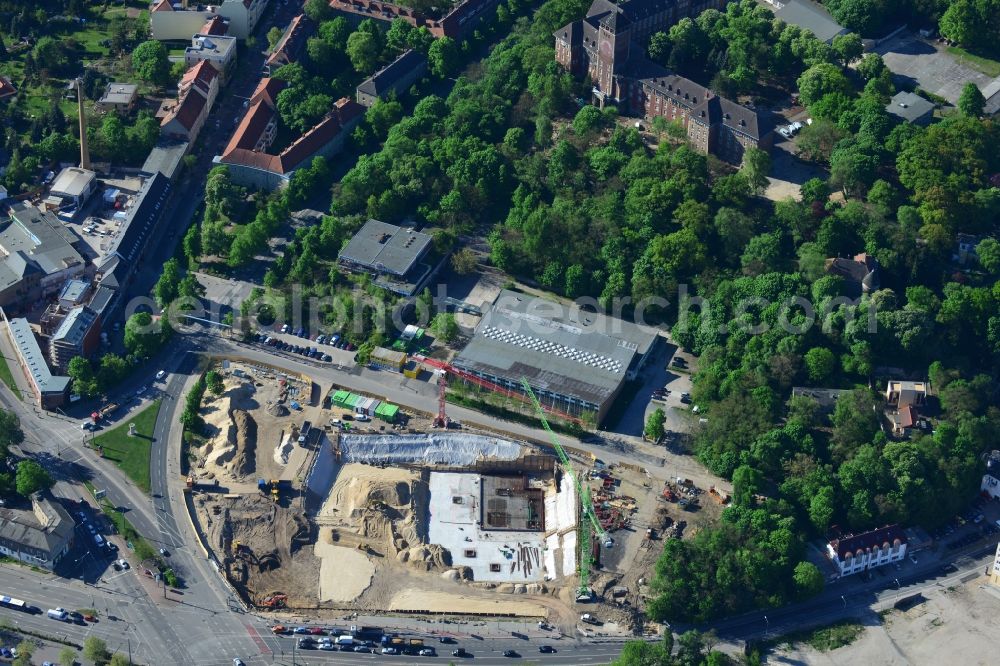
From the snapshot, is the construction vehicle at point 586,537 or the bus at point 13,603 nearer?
the bus at point 13,603

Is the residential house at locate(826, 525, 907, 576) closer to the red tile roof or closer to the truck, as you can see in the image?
the red tile roof

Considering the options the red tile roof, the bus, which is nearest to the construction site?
the red tile roof

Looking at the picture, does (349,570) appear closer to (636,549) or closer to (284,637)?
(284,637)

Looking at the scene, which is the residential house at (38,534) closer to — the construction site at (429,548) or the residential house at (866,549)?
the construction site at (429,548)

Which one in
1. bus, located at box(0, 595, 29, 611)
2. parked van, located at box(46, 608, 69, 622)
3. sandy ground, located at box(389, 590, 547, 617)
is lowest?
bus, located at box(0, 595, 29, 611)

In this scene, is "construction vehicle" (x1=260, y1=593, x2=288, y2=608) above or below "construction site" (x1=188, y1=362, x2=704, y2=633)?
below

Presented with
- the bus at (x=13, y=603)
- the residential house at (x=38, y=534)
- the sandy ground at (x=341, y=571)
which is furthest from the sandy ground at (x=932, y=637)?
the bus at (x=13, y=603)

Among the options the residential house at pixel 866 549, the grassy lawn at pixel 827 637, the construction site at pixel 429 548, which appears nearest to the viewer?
the grassy lawn at pixel 827 637

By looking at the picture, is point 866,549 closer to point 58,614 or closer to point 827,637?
point 827,637
